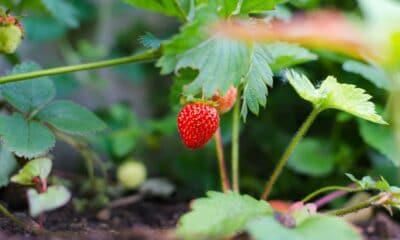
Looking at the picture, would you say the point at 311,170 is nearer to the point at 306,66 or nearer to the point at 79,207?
the point at 306,66

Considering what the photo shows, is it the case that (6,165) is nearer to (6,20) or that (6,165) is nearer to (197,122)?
(6,20)

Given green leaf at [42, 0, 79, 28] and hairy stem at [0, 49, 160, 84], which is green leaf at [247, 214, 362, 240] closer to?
hairy stem at [0, 49, 160, 84]

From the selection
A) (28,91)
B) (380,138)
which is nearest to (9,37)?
(28,91)

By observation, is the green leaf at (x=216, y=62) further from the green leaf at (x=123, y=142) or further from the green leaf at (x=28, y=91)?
the green leaf at (x=123, y=142)

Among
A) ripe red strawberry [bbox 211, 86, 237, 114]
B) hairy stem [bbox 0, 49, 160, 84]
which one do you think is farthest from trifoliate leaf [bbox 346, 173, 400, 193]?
hairy stem [bbox 0, 49, 160, 84]

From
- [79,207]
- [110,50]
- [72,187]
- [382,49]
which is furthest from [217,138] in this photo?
[110,50]

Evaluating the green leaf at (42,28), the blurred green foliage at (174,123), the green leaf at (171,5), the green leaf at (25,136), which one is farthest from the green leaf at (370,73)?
the green leaf at (42,28)
